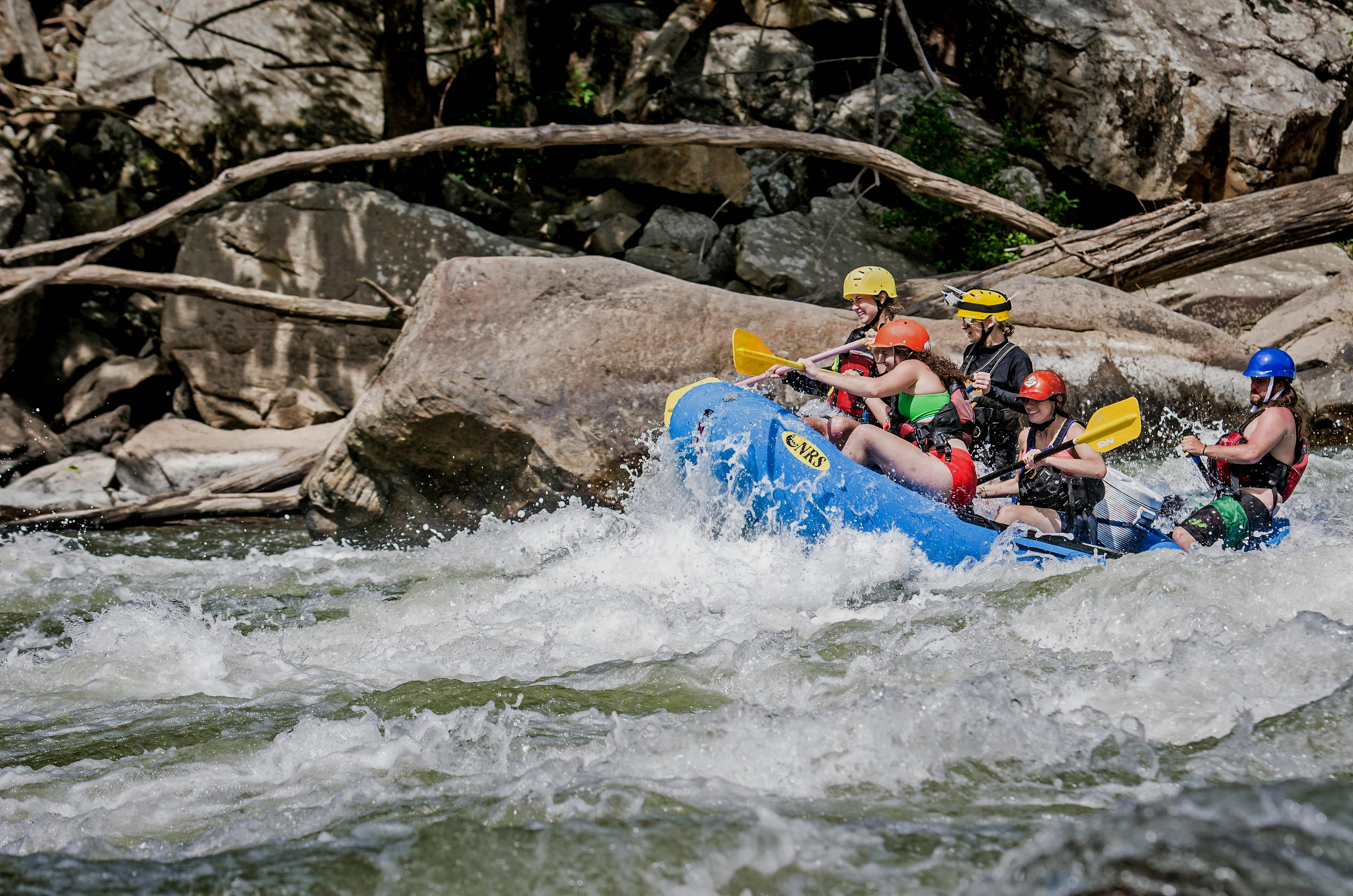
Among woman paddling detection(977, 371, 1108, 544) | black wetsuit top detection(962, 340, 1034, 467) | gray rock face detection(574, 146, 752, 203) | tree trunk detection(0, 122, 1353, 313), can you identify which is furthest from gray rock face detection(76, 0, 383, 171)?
woman paddling detection(977, 371, 1108, 544)

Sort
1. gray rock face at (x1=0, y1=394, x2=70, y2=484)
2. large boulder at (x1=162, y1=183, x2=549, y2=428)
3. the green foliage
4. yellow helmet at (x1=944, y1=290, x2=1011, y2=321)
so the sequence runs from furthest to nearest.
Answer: the green foliage → large boulder at (x1=162, y1=183, x2=549, y2=428) → gray rock face at (x1=0, y1=394, x2=70, y2=484) → yellow helmet at (x1=944, y1=290, x2=1011, y2=321)

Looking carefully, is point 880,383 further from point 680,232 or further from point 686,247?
point 680,232

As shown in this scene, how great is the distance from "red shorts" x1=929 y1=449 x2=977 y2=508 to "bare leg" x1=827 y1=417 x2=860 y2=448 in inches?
19.8

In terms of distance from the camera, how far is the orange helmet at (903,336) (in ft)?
15.3

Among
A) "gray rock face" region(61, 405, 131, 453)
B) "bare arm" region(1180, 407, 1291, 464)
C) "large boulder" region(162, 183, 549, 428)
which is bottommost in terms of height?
"gray rock face" region(61, 405, 131, 453)

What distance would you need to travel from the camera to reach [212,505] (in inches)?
249

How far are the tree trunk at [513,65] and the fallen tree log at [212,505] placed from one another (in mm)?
5131

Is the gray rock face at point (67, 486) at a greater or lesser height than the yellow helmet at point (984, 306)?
lesser

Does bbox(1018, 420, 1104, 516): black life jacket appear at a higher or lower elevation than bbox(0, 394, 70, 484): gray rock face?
higher

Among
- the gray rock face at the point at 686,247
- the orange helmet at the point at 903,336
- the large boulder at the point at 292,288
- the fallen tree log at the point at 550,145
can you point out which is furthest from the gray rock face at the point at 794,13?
the orange helmet at the point at 903,336

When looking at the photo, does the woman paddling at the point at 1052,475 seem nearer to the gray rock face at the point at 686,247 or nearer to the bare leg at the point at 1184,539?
the bare leg at the point at 1184,539

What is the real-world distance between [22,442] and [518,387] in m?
4.75

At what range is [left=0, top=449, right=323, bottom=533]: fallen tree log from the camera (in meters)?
6.21

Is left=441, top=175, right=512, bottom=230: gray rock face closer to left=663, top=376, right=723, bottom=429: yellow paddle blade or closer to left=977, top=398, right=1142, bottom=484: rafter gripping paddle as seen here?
left=663, top=376, right=723, bottom=429: yellow paddle blade
